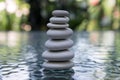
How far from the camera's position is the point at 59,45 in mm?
2469

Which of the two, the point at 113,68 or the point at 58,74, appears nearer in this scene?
the point at 58,74

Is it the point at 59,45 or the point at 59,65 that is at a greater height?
the point at 59,45

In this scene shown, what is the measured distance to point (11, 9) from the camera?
892 centimetres

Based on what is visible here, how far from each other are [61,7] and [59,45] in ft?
23.3

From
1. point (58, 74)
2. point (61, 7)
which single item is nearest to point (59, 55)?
point (58, 74)

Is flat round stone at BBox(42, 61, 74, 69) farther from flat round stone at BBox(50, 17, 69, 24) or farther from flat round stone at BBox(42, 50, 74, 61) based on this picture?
flat round stone at BBox(50, 17, 69, 24)

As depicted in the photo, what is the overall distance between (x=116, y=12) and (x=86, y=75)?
6.62 m

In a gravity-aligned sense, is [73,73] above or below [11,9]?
below

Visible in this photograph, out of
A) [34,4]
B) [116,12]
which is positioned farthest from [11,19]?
[116,12]

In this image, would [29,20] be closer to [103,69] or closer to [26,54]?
[26,54]

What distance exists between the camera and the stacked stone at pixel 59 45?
246cm

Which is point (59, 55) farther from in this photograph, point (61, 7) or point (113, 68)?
point (61, 7)

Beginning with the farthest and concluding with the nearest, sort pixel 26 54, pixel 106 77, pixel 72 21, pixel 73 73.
→ 1. pixel 72 21
2. pixel 26 54
3. pixel 73 73
4. pixel 106 77

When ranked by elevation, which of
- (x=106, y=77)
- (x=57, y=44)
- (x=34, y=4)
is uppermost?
(x=34, y=4)
